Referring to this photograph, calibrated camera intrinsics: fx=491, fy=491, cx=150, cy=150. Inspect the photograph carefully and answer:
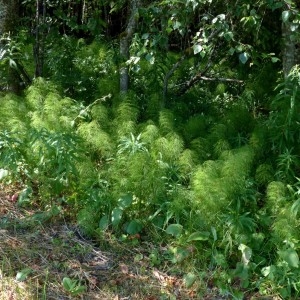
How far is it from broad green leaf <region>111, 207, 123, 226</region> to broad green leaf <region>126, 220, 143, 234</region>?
A: 0.31 feet

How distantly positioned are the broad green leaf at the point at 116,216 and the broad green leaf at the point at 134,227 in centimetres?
9

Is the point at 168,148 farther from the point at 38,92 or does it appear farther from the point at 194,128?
the point at 38,92

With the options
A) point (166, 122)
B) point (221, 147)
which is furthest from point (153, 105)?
point (221, 147)

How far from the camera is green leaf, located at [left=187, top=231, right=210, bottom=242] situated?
340 centimetres

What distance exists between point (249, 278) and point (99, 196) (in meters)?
1.24

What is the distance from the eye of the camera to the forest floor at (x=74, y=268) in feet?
10.3

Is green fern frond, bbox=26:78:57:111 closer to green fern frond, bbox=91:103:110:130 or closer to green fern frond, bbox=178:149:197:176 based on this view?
green fern frond, bbox=91:103:110:130

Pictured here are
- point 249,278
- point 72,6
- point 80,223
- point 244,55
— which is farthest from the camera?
point 72,6

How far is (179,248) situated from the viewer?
11.3ft

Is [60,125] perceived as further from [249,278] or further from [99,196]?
[249,278]

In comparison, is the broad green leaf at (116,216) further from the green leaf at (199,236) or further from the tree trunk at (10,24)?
the tree trunk at (10,24)

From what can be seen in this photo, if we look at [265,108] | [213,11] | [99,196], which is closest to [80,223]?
[99,196]

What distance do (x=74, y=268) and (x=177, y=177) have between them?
43.5 inches

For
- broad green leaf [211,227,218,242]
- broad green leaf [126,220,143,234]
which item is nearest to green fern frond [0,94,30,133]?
broad green leaf [126,220,143,234]
